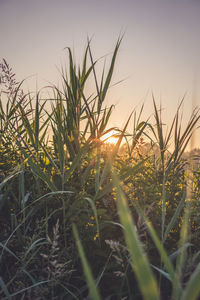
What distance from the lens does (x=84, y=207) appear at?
1.16 m

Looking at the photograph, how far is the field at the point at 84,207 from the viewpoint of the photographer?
985mm

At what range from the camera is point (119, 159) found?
5.26 ft

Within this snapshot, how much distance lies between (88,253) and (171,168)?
0.79 m

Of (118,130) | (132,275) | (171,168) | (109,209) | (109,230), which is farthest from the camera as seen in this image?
(118,130)

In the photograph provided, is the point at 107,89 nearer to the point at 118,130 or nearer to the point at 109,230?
the point at 118,130

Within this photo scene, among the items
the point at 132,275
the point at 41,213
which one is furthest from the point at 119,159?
the point at 132,275

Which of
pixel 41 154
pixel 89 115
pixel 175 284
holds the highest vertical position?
pixel 89 115

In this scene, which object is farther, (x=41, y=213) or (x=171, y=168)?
(x=171, y=168)

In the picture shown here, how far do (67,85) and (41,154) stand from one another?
541 millimetres

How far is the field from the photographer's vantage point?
99 centimetres

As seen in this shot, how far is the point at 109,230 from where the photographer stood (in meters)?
1.23

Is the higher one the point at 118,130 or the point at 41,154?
the point at 118,130

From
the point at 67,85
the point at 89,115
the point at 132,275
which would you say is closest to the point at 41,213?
the point at 132,275

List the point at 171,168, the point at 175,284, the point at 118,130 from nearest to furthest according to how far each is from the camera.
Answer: the point at 175,284 < the point at 171,168 < the point at 118,130
